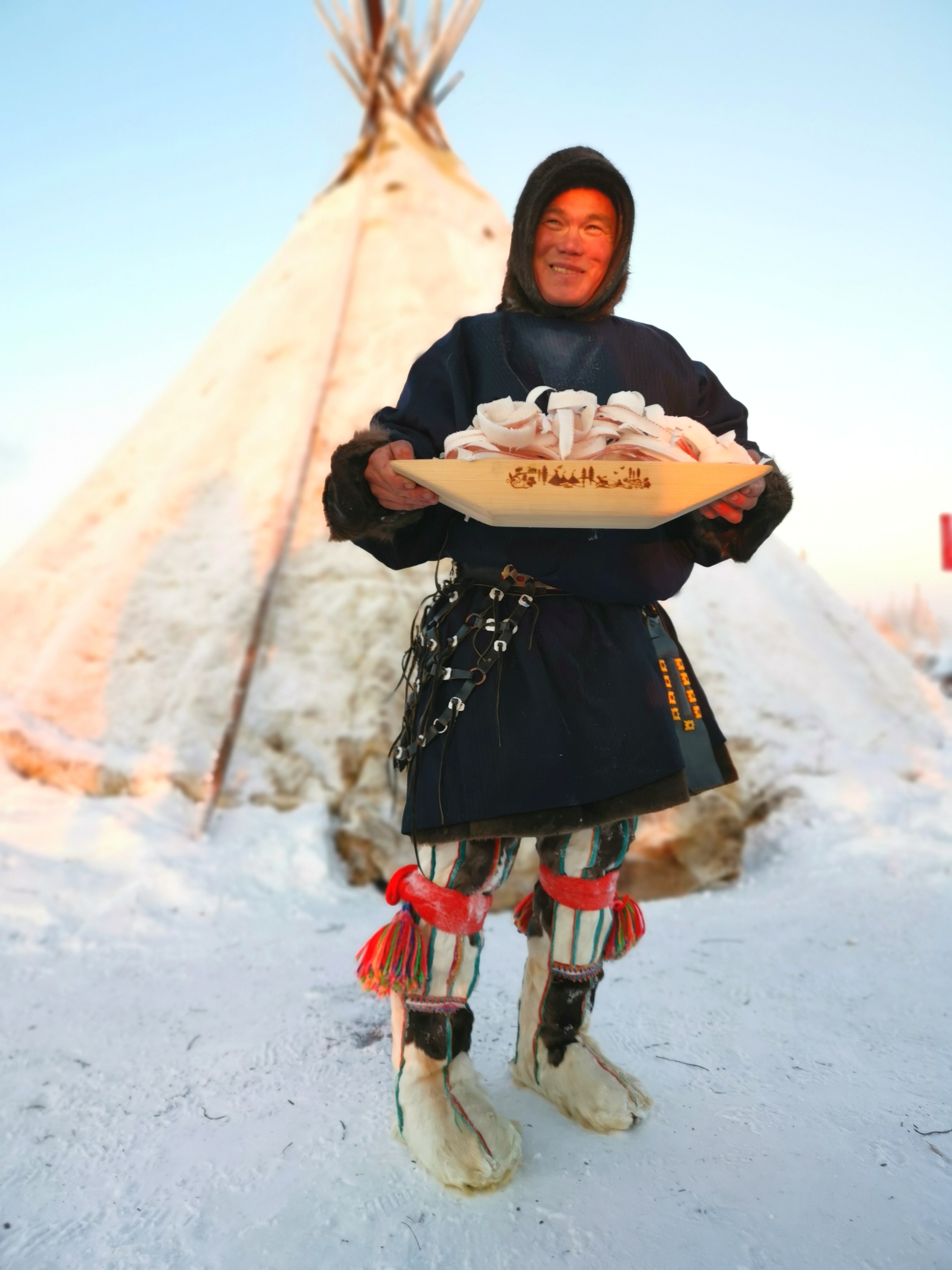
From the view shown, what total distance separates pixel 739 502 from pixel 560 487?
0.29 meters

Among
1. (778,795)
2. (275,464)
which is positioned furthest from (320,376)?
(778,795)

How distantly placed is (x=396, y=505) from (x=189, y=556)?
8.96 feet

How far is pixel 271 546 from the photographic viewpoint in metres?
3.56

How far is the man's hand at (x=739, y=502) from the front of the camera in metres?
1.17

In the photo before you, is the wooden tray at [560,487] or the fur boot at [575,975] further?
the fur boot at [575,975]

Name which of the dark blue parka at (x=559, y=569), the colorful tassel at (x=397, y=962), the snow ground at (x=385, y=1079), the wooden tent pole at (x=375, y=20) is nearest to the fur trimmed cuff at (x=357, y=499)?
the dark blue parka at (x=559, y=569)

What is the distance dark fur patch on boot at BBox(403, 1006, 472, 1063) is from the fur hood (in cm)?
114

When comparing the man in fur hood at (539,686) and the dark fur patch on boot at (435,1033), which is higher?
the man in fur hood at (539,686)

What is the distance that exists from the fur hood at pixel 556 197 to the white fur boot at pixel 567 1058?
1.06 meters

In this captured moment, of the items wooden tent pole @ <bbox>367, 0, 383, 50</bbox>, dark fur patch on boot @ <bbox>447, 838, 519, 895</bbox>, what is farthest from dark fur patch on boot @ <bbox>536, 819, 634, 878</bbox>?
wooden tent pole @ <bbox>367, 0, 383, 50</bbox>

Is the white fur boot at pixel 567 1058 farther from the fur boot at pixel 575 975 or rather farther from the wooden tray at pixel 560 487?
the wooden tray at pixel 560 487

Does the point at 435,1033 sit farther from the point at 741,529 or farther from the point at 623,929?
the point at 741,529

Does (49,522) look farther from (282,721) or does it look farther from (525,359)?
(525,359)

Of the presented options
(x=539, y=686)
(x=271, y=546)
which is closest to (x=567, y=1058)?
(x=539, y=686)
